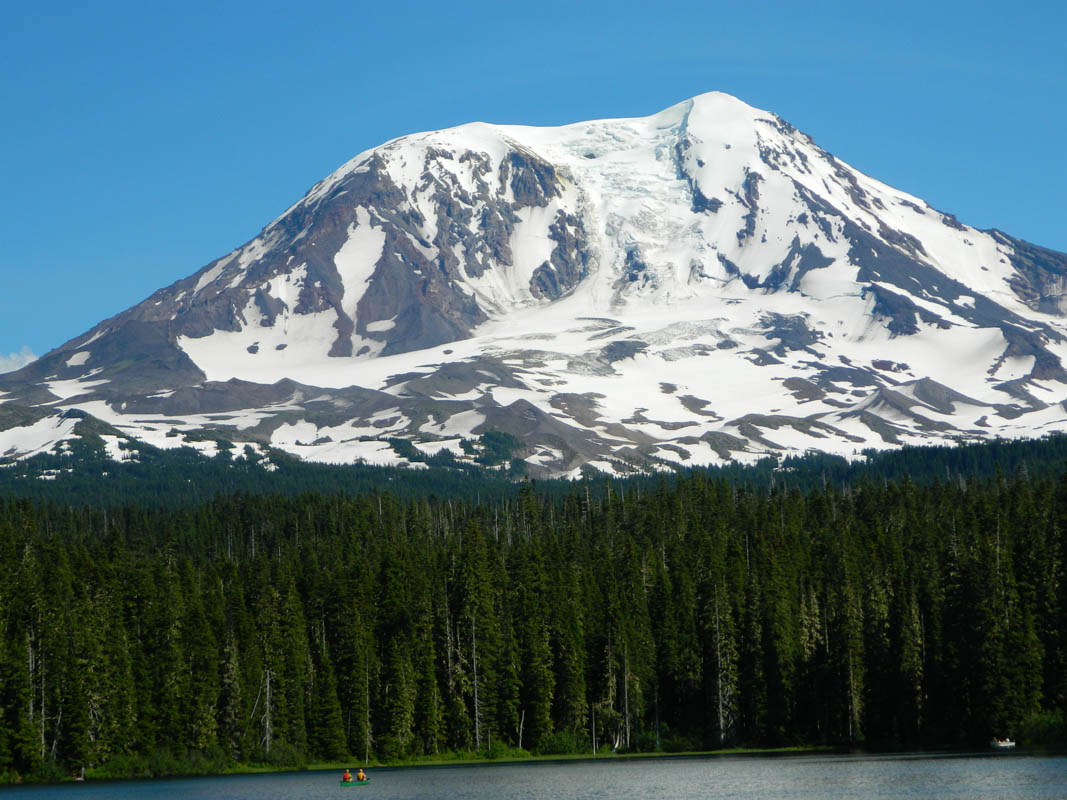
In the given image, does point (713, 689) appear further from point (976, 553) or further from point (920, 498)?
point (920, 498)

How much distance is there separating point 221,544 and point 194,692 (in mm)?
89971

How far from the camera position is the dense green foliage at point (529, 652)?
100562 mm

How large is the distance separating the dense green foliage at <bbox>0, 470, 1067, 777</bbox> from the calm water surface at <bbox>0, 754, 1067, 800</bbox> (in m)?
5.86

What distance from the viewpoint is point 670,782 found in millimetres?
86750

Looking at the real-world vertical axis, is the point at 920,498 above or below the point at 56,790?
above

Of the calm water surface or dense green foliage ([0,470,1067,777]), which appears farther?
dense green foliage ([0,470,1067,777])

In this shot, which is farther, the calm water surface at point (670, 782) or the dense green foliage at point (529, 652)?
the dense green foliage at point (529, 652)

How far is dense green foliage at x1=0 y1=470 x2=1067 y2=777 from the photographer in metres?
101

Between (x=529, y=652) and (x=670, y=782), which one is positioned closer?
(x=670, y=782)

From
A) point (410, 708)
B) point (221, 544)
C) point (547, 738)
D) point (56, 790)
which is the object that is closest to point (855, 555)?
point (547, 738)

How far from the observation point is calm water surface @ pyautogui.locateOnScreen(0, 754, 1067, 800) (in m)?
74.9

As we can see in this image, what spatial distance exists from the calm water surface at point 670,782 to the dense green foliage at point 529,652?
5861 mm

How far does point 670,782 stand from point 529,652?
2937cm

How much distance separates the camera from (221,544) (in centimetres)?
19638
